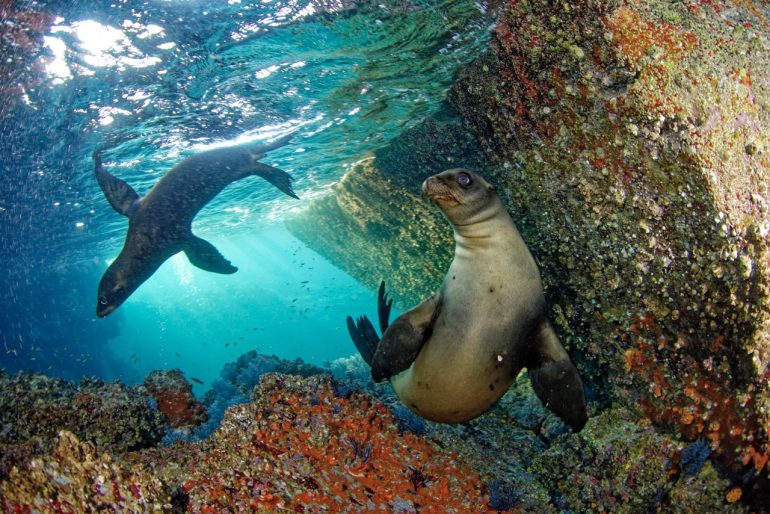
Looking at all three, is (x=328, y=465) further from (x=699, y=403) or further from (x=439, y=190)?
(x=699, y=403)

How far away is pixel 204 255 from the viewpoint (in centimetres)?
828

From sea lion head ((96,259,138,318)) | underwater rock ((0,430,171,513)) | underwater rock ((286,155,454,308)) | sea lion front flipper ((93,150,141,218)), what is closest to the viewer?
underwater rock ((0,430,171,513))

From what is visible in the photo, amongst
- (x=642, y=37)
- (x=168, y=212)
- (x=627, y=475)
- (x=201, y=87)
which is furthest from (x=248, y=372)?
(x=642, y=37)

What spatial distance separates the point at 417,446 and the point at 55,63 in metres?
7.39

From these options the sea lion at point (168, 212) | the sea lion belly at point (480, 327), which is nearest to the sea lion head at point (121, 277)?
the sea lion at point (168, 212)

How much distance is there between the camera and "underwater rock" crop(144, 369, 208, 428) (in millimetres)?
5344

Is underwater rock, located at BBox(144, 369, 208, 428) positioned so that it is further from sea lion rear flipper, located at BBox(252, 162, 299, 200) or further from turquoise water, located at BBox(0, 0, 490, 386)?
turquoise water, located at BBox(0, 0, 490, 386)

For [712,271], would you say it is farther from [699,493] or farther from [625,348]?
A: [699,493]

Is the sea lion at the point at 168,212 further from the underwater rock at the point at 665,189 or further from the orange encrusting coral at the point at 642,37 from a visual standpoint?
the orange encrusting coral at the point at 642,37

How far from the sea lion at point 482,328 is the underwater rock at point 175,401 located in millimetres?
3826

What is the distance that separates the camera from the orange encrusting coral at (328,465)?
9.57 feet

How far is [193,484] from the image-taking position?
291 cm

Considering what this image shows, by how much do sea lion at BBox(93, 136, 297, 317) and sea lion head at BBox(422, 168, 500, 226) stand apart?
5.73 metres

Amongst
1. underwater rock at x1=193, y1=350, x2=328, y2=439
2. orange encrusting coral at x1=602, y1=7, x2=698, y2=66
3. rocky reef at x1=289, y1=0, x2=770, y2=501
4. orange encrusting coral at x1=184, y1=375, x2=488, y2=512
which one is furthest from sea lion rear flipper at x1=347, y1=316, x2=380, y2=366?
orange encrusting coral at x1=602, y1=7, x2=698, y2=66
